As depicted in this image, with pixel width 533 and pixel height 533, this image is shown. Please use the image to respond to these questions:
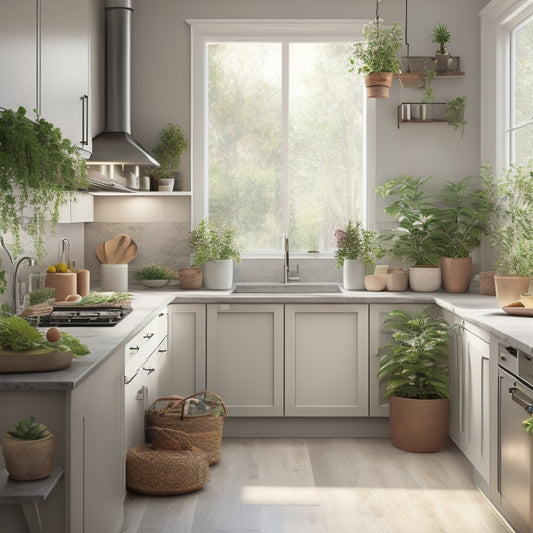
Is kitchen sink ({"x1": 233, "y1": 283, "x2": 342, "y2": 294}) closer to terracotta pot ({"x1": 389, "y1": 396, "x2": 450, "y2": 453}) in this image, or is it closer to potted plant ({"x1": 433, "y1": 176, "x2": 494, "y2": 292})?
potted plant ({"x1": 433, "y1": 176, "x2": 494, "y2": 292})

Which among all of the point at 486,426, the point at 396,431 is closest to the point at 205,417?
the point at 396,431

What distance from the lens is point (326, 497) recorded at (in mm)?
3846

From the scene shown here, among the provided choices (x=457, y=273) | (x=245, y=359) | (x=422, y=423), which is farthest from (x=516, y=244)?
(x=245, y=359)

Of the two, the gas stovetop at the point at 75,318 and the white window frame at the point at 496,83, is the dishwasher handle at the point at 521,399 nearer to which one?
the gas stovetop at the point at 75,318

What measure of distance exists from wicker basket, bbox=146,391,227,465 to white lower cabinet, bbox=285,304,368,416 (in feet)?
2.18

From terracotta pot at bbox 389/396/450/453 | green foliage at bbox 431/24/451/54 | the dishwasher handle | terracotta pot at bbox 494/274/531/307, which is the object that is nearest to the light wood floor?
terracotta pot at bbox 389/396/450/453

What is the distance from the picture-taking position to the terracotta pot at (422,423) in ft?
14.8

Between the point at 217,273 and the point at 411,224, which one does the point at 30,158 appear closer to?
the point at 217,273

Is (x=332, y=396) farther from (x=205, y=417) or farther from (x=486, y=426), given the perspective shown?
(x=486, y=426)

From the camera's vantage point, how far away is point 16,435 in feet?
7.46

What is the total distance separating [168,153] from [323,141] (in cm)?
108

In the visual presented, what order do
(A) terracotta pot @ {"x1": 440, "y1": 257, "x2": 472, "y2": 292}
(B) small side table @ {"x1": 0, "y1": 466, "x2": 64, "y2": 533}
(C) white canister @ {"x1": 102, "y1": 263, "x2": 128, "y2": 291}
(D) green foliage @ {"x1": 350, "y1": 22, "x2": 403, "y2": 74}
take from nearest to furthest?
1. (B) small side table @ {"x1": 0, "y1": 466, "x2": 64, "y2": 533}
2. (D) green foliage @ {"x1": 350, "y1": 22, "x2": 403, "y2": 74}
3. (C) white canister @ {"x1": 102, "y1": 263, "x2": 128, "y2": 291}
4. (A) terracotta pot @ {"x1": 440, "y1": 257, "x2": 472, "y2": 292}

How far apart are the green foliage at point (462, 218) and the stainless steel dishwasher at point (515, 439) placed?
184 centimetres

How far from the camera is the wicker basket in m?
4.16
